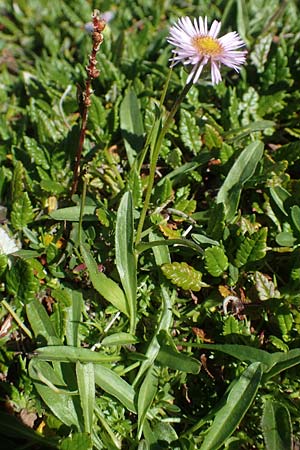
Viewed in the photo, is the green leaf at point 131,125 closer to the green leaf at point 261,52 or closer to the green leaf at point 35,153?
the green leaf at point 35,153

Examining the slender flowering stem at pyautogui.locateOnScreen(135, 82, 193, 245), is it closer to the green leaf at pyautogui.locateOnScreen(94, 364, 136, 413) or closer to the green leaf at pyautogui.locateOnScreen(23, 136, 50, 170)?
the green leaf at pyautogui.locateOnScreen(94, 364, 136, 413)

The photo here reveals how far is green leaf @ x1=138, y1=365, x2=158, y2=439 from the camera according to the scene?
74.2 inches

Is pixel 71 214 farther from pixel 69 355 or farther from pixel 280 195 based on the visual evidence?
pixel 280 195

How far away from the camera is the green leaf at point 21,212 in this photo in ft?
7.39

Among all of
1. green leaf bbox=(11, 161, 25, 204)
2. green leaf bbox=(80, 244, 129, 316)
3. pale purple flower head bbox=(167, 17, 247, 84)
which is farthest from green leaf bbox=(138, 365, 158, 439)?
pale purple flower head bbox=(167, 17, 247, 84)

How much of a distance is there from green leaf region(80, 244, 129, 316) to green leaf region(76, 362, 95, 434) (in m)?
0.25

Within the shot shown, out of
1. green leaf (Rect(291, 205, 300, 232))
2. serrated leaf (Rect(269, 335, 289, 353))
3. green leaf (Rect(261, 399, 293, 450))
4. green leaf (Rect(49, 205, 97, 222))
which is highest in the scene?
green leaf (Rect(49, 205, 97, 222))

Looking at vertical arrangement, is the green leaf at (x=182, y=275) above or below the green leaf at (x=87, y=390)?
above

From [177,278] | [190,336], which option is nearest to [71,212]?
[177,278]

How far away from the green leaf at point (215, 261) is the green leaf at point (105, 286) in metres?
0.34

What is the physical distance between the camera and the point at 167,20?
11.6 ft

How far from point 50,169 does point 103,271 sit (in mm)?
563

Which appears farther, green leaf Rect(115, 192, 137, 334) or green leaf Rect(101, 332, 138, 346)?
green leaf Rect(115, 192, 137, 334)

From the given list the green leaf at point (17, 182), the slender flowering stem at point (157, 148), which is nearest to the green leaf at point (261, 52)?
the slender flowering stem at point (157, 148)
